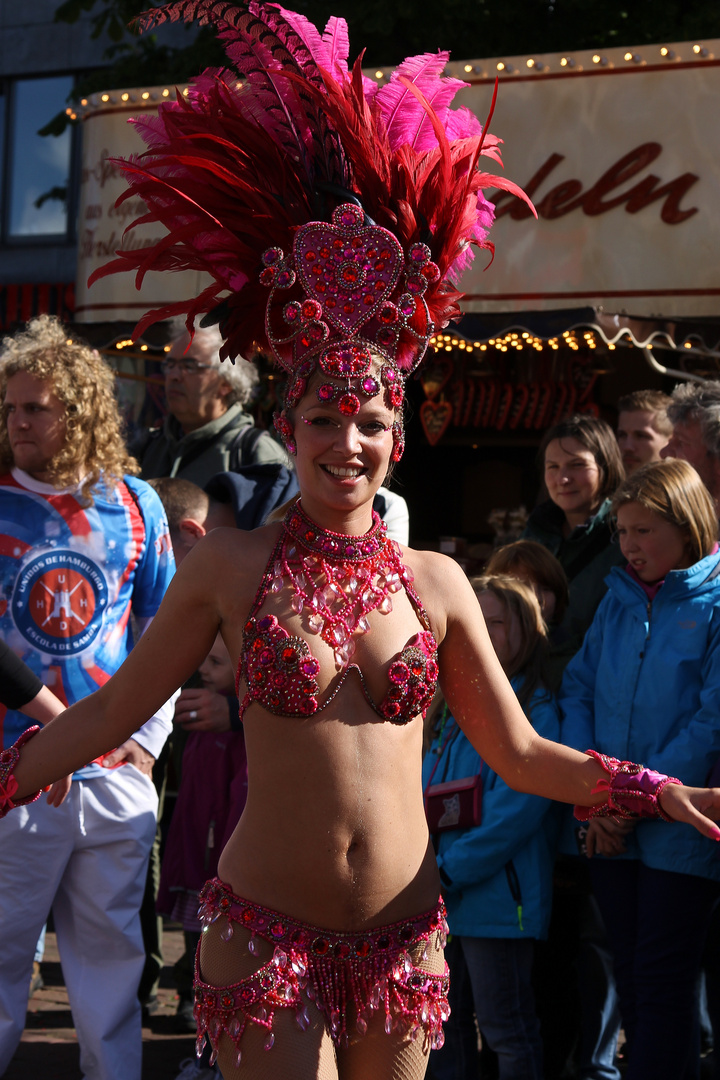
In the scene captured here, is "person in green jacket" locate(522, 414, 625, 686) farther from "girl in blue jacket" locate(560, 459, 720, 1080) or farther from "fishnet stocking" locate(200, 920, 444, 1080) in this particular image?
"fishnet stocking" locate(200, 920, 444, 1080)

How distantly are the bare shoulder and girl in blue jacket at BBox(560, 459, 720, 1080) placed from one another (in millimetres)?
1350

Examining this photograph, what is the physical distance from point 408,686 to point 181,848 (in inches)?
94.7

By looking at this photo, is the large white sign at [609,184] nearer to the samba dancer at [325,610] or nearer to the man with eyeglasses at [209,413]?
the man with eyeglasses at [209,413]

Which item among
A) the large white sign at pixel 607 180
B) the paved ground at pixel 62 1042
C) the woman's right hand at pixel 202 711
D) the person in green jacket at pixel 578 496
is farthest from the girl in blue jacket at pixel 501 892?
the large white sign at pixel 607 180

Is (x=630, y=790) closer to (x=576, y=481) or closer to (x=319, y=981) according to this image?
(x=319, y=981)

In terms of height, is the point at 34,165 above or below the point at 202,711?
above

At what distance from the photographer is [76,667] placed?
363cm

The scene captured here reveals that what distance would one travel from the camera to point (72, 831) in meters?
3.60

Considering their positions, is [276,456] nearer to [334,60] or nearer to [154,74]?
[334,60]

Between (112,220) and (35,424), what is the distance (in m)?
6.09

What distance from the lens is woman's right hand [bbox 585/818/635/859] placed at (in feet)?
11.6

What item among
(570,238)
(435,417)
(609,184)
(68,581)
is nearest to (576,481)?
(68,581)

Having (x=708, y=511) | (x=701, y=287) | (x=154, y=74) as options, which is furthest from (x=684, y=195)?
(x=154, y=74)

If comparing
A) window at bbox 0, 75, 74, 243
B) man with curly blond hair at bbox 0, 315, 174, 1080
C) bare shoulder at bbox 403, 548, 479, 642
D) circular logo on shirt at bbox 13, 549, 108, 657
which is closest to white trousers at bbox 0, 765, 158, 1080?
man with curly blond hair at bbox 0, 315, 174, 1080
